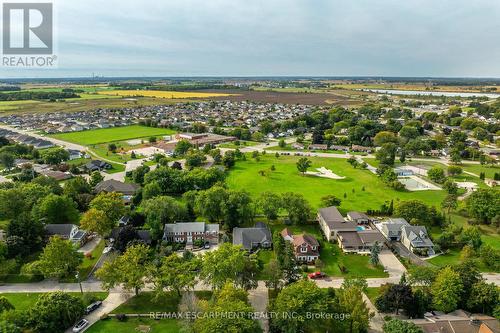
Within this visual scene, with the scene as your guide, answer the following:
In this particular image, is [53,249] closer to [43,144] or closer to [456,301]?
[456,301]

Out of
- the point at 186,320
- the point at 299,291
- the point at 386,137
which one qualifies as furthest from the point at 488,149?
the point at 186,320

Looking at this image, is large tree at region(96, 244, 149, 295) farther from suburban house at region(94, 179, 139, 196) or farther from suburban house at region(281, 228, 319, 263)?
suburban house at region(94, 179, 139, 196)

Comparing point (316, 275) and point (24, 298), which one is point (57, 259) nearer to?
point (24, 298)

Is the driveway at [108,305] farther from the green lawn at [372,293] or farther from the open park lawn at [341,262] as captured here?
the green lawn at [372,293]

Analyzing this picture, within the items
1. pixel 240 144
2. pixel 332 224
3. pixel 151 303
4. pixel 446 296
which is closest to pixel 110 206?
pixel 151 303

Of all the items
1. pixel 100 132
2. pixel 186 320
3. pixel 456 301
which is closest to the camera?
pixel 186 320
